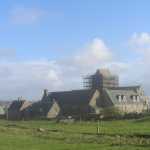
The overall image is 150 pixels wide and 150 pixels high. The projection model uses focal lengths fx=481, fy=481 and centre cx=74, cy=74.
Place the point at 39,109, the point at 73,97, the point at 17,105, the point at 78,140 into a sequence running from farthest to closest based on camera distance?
the point at 17,105 → the point at 73,97 → the point at 39,109 → the point at 78,140

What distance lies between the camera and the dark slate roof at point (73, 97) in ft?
449

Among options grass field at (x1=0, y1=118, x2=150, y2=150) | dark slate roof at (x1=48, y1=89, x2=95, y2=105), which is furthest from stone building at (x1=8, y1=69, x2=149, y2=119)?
grass field at (x1=0, y1=118, x2=150, y2=150)

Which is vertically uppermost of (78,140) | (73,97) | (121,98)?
(73,97)

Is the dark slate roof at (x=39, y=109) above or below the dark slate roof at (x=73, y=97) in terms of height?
below

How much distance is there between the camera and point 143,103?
147m

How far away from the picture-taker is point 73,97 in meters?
142

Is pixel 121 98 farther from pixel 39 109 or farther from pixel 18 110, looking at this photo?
pixel 18 110

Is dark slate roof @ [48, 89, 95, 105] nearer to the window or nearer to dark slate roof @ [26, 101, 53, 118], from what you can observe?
dark slate roof @ [26, 101, 53, 118]

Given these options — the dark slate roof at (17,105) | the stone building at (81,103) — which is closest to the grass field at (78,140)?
the stone building at (81,103)

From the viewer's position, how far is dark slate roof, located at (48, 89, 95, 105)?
137 meters

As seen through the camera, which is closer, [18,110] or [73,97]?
[73,97]

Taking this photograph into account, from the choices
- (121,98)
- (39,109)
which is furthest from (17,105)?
(121,98)

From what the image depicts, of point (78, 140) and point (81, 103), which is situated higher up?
point (81, 103)

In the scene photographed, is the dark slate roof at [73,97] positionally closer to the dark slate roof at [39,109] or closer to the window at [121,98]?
the dark slate roof at [39,109]
